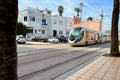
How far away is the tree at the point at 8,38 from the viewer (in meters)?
3.10

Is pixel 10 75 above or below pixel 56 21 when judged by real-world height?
below

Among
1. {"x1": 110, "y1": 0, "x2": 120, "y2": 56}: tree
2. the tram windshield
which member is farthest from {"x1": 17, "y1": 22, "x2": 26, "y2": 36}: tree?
{"x1": 110, "y1": 0, "x2": 120, "y2": 56}: tree

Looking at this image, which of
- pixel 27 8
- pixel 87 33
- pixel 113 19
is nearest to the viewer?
pixel 113 19

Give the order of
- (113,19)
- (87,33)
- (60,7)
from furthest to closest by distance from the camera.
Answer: (60,7), (87,33), (113,19)

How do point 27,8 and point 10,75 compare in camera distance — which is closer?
point 10,75

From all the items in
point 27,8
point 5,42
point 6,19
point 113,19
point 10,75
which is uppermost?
point 27,8

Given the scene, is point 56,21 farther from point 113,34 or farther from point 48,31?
point 113,34

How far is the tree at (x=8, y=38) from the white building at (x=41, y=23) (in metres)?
55.7

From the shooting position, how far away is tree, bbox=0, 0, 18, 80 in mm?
3096

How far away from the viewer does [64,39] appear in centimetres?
5991

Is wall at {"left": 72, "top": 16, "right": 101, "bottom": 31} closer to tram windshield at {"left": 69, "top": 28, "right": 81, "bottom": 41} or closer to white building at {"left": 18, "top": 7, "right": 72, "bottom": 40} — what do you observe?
white building at {"left": 18, "top": 7, "right": 72, "bottom": 40}

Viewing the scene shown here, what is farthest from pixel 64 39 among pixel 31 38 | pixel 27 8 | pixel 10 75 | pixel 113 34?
pixel 10 75

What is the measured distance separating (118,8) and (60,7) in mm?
70370

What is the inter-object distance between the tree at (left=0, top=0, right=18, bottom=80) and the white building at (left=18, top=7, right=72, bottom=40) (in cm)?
5573
